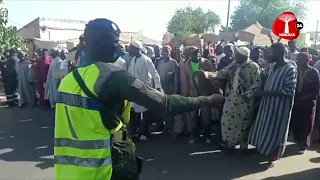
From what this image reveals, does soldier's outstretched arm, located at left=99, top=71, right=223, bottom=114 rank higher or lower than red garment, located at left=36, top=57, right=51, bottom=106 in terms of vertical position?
higher

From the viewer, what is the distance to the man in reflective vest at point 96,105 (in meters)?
1.89

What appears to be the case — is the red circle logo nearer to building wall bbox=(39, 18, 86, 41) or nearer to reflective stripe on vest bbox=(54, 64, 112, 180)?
reflective stripe on vest bbox=(54, 64, 112, 180)

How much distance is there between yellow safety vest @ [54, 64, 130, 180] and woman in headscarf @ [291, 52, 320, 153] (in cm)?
481

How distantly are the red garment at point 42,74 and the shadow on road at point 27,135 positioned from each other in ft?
1.39

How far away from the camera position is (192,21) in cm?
4703

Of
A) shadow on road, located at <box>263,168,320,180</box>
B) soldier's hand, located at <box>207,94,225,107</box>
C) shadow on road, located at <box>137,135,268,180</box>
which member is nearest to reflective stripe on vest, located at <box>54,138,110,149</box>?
soldier's hand, located at <box>207,94,225,107</box>

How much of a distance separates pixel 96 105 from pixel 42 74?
9547 mm

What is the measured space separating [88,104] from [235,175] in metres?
3.61

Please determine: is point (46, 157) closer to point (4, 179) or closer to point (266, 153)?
point (4, 179)

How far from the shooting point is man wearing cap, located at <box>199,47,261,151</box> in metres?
5.48

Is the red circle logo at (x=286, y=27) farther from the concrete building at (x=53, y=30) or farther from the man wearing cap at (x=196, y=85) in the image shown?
the concrete building at (x=53, y=30)

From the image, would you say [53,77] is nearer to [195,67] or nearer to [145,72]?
[145,72]

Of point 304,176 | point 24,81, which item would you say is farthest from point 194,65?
point 24,81

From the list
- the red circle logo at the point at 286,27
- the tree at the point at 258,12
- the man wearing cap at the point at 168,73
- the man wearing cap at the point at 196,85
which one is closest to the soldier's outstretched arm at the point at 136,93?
the man wearing cap at the point at 196,85
